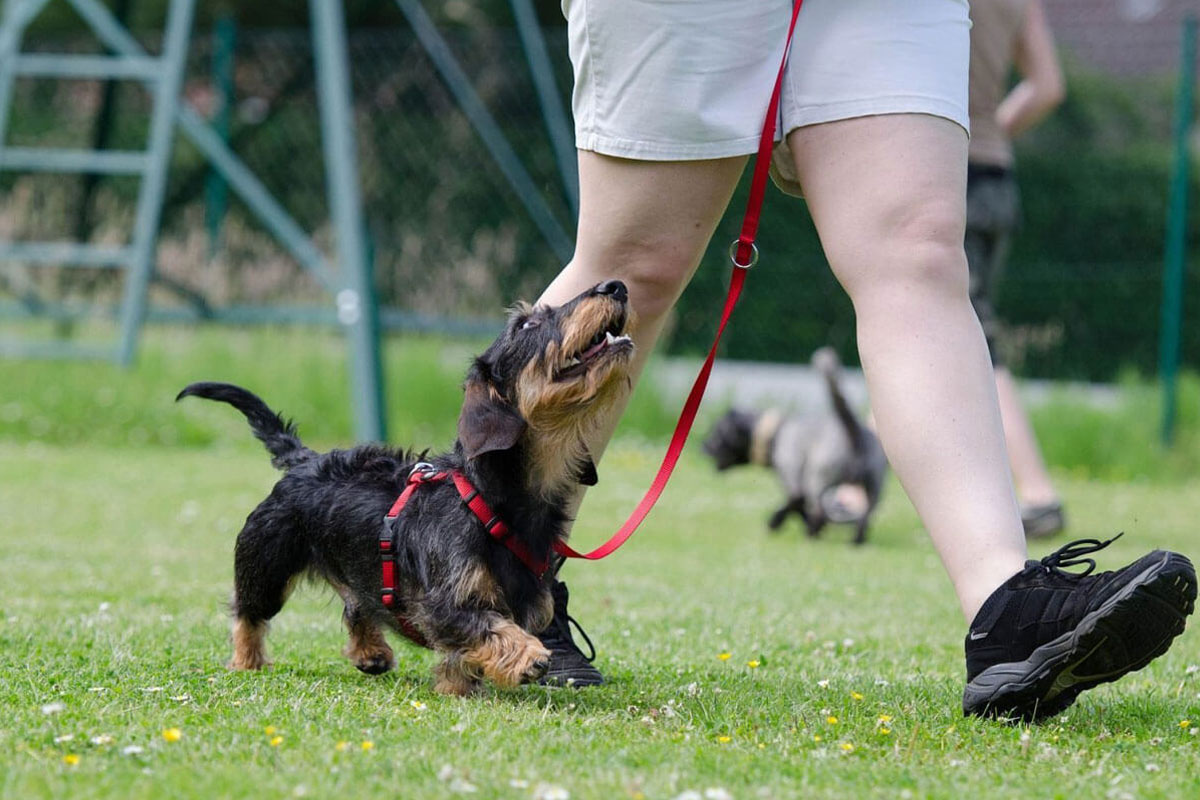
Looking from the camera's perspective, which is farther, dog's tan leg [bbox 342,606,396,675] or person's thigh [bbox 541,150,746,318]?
dog's tan leg [bbox 342,606,396,675]

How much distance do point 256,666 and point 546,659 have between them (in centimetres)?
92

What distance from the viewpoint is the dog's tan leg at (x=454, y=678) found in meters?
3.43

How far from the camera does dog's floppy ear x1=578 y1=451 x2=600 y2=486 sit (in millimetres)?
3574

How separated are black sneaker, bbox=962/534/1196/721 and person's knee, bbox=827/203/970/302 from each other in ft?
2.08

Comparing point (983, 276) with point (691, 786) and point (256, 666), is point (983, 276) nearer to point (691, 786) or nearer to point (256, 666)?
point (256, 666)

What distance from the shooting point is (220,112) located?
13.5m

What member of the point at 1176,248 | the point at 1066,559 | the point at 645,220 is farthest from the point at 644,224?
the point at 1176,248

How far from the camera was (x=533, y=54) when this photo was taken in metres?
11.9

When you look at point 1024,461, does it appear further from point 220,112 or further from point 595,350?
point 220,112

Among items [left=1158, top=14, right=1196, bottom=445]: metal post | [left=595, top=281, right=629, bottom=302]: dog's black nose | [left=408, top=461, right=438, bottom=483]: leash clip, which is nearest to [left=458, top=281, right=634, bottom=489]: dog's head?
[left=595, top=281, right=629, bottom=302]: dog's black nose

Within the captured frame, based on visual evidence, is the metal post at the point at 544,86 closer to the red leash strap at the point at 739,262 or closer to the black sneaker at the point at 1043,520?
the black sneaker at the point at 1043,520

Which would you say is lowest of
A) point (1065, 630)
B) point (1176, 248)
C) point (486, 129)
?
point (1065, 630)

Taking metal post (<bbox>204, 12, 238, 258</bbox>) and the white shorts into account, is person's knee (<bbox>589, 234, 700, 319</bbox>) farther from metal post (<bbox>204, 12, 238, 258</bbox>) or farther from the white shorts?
metal post (<bbox>204, 12, 238, 258</bbox>)

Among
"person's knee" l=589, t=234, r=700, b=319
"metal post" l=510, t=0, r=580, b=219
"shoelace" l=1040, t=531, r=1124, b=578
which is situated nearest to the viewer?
"shoelace" l=1040, t=531, r=1124, b=578
